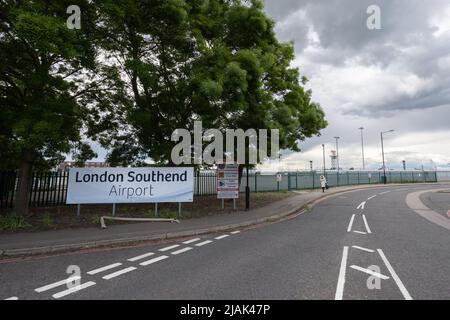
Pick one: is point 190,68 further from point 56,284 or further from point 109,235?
point 56,284

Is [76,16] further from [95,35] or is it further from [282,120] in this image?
[282,120]

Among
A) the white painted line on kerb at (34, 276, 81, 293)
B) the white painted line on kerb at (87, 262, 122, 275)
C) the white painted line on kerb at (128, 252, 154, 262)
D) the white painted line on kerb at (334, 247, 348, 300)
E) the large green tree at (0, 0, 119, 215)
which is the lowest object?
the white painted line on kerb at (34, 276, 81, 293)

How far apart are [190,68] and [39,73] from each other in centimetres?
523

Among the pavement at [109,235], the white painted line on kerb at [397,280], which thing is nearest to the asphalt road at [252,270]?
the white painted line on kerb at [397,280]

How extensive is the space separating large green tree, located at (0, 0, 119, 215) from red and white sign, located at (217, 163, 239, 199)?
6.68 m

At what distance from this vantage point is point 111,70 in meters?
10.5

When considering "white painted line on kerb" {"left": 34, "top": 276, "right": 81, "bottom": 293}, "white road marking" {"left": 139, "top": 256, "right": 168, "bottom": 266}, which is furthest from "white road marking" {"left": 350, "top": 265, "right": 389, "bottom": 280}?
"white painted line on kerb" {"left": 34, "top": 276, "right": 81, "bottom": 293}

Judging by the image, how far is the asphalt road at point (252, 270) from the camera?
3938 mm

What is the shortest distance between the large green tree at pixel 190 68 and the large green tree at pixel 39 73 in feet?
4.41

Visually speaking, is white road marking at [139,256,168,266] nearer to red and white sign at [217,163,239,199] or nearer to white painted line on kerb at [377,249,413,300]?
white painted line on kerb at [377,249,413,300]

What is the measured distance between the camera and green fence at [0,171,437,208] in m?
12.4

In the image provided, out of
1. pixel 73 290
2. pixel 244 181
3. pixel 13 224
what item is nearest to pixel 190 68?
pixel 13 224

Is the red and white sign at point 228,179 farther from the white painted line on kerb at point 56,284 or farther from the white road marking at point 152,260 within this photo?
the white painted line on kerb at point 56,284
